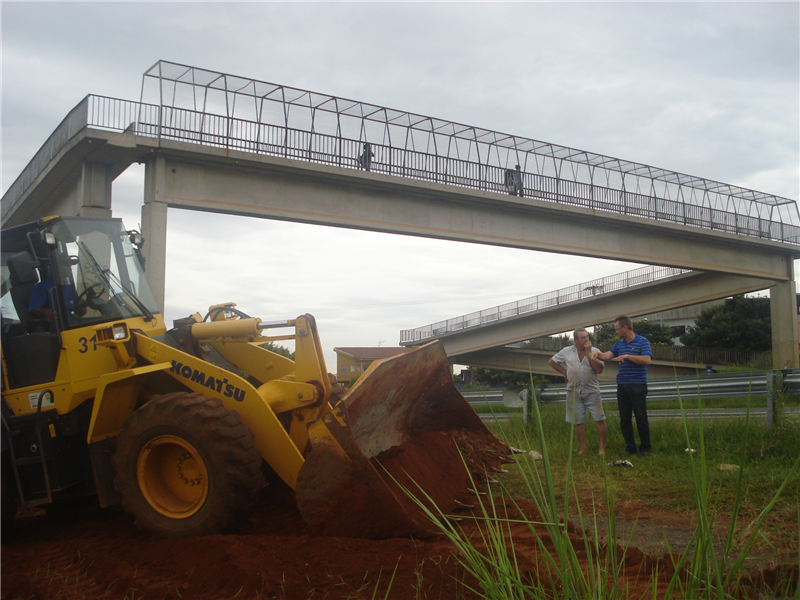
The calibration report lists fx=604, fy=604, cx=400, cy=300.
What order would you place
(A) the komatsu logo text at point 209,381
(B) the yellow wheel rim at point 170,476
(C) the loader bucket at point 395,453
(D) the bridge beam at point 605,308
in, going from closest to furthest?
(C) the loader bucket at point 395,453, (B) the yellow wheel rim at point 170,476, (A) the komatsu logo text at point 209,381, (D) the bridge beam at point 605,308

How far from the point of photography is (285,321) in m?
5.04

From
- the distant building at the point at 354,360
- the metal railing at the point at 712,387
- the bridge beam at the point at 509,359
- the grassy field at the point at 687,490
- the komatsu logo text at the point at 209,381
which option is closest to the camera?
the grassy field at the point at 687,490

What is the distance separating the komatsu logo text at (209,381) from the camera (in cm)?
471

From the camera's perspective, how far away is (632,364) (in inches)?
305

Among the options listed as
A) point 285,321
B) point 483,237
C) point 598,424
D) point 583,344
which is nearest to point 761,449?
point 598,424

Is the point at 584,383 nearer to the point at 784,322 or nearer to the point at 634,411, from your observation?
the point at 634,411

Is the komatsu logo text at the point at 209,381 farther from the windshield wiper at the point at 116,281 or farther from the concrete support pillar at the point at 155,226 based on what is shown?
the concrete support pillar at the point at 155,226

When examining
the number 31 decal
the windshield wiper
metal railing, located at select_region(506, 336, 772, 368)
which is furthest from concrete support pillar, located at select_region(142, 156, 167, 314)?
metal railing, located at select_region(506, 336, 772, 368)

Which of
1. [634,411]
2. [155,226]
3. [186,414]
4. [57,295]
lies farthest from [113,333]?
[155,226]

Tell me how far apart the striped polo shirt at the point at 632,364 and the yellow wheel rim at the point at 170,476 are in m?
5.38

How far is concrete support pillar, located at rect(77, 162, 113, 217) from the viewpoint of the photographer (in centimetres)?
1512

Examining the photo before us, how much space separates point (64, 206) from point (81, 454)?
1439 cm

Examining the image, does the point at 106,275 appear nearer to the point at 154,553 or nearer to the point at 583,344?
the point at 154,553

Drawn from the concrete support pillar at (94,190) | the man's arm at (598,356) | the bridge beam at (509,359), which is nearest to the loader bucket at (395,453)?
the man's arm at (598,356)
